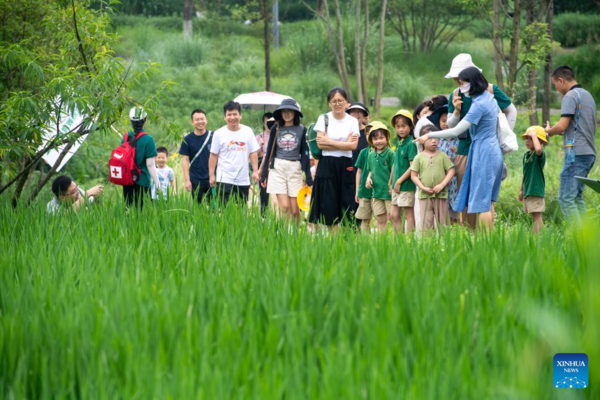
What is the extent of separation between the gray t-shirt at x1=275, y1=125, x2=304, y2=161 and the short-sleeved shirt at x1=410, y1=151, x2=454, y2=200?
1328 mm

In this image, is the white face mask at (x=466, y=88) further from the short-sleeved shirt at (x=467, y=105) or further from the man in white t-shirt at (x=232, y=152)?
the man in white t-shirt at (x=232, y=152)

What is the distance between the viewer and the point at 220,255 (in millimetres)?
4156

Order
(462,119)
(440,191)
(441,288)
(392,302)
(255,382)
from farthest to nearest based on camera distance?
(440,191) → (462,119) → (441,288) → (392,302) → (255,382)

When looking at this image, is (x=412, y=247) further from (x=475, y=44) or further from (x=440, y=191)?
(x=475, y=44)

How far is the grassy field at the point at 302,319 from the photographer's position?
2318 millimetres

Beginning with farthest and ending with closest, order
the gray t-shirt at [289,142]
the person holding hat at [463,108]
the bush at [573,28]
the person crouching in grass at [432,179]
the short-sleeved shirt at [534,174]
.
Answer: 1. the bush at [573,28]
2. the gray t-shirt at [289,142]
3. the short-sleeved shirt at [534,174]
4. the person crouching in grass at [432,179]
5. the person holding hat at [463,108]

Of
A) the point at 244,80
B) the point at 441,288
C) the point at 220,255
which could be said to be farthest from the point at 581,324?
the point at 244,80

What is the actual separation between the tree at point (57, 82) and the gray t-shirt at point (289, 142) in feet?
5.88

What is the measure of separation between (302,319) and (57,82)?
11.9 ft

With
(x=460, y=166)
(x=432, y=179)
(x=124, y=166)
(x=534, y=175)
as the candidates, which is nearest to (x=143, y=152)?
(x=124, y=166)

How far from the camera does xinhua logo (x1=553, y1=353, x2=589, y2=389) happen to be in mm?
2162

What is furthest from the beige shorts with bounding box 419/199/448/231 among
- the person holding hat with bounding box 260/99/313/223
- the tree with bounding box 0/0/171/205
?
the tree with bounding box 0/0/171/205

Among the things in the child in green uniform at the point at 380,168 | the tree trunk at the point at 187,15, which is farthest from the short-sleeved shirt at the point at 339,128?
the tree trunk at the point at 187,15

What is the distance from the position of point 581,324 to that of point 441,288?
62 cm
